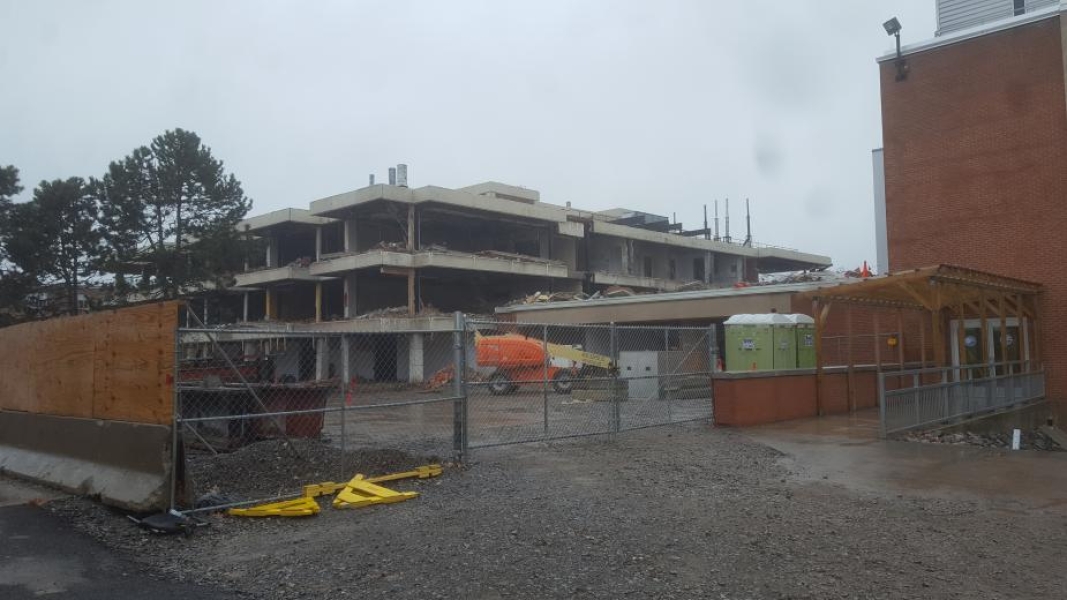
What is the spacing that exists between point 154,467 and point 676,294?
87.4 ft

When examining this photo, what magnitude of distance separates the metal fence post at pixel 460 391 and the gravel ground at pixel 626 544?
1.12 metres

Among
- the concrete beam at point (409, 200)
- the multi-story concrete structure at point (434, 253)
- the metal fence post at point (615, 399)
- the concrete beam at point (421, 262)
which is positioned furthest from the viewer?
the multi-story concrete structure at point (434, 253)

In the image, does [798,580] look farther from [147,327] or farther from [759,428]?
[759,428]

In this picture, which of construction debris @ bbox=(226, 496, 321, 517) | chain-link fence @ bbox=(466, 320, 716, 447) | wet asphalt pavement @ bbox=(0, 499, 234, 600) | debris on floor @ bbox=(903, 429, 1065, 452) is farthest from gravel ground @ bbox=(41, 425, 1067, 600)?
debris on floor @ bbox=(903, 429, 1065, 452)

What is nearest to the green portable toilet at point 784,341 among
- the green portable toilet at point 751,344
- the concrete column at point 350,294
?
the green portable toilet at point 751,344

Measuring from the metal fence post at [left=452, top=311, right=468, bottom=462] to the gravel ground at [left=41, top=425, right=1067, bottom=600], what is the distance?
44.0 inches

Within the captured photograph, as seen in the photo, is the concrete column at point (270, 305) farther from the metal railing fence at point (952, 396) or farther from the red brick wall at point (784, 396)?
the metal railing fence at point (952, 396)

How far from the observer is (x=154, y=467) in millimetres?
8008

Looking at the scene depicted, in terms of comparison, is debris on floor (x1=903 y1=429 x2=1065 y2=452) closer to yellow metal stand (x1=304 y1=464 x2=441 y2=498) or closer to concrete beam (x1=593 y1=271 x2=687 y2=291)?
yellow metal stand (x1=304 y1=464 x2=441 y2=498)

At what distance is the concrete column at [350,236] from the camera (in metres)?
43.3

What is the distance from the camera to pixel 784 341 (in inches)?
764

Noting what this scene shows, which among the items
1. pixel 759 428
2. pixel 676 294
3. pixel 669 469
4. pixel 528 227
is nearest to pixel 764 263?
pixel 528 227

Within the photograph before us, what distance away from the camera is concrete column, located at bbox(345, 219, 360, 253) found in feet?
142

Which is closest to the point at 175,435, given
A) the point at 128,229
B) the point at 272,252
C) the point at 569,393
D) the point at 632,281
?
the point at 569,393
